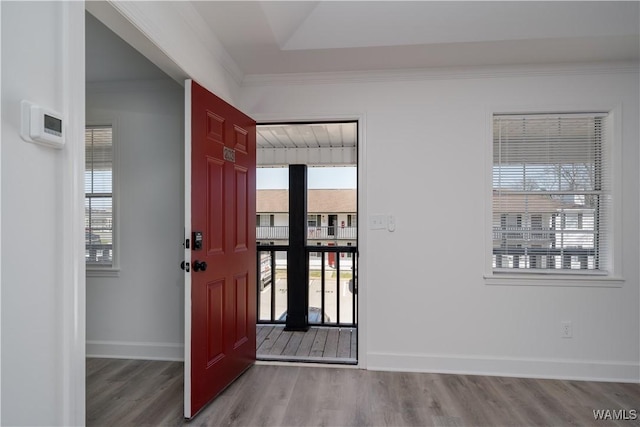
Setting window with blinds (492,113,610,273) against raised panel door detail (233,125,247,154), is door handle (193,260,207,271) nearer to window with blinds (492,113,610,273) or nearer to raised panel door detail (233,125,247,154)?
raised panel door detail (233,125,247,154)

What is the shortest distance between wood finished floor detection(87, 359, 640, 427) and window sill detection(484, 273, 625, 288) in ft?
2.40

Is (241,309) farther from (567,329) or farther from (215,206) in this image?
(567,329)

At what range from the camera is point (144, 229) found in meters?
3.07


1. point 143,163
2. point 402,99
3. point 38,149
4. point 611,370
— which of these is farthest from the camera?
point 143,163

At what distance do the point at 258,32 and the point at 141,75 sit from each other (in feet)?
4.26

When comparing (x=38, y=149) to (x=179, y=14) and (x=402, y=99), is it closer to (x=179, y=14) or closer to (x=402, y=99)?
(x=179, y=14)

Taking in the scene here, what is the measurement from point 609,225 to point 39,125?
3.62 m

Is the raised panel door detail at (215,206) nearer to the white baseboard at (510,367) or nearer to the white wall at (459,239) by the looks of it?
the white wall at (459,239)

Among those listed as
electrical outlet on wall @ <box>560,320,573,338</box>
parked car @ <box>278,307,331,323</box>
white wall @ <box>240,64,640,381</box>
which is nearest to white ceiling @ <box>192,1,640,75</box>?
white wall @ <box>240,64,640,381</box>

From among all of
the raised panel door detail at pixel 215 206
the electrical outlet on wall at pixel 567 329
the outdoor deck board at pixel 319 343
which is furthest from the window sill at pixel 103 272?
the electrical outlet on wall at pixel 567 329

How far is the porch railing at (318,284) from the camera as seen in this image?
4184mm

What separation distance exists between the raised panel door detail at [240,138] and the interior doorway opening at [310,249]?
620 mm

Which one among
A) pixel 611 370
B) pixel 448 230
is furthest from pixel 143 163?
pixel 611 370

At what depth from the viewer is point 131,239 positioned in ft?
10.1
